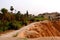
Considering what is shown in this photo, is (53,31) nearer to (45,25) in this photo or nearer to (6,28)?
(45,25)

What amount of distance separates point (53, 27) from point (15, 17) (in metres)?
12.2

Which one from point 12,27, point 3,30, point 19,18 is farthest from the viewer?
point 19,18

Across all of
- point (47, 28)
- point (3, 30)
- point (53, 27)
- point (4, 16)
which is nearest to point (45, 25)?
point (47, 28)

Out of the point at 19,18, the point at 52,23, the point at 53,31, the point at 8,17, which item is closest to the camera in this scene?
the point at 53,31

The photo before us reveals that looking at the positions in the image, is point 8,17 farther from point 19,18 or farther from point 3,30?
point 3,30

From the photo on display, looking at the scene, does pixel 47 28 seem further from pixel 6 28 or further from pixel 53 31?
pixel 6 28

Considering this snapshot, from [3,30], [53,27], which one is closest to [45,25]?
[53,27]

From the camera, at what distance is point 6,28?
29562 millimetres

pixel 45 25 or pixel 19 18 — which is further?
pixel 19 18

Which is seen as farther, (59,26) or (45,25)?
(59,26)

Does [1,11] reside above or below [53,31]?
above

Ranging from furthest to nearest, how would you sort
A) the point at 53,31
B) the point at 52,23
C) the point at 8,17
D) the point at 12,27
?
the point at 8,17
the point at 52,23
the point at 53,31
the point at 12,27

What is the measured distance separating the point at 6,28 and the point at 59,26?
11158 millimetres

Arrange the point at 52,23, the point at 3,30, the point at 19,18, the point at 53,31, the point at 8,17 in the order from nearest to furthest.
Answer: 1. the point at 3,30
2. the point at 53,31
3. the point at 52,23
4. the point at 8,17
5. the point at 19,18
